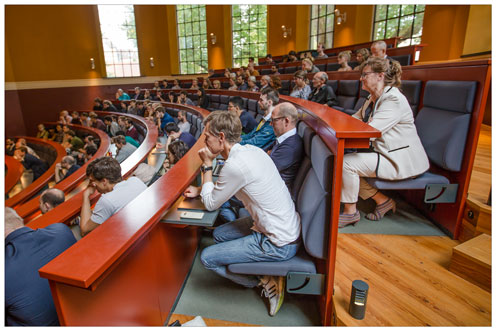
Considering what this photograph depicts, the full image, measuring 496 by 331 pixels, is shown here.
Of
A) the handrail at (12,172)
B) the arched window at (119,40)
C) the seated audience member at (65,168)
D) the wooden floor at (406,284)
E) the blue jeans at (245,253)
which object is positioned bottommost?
the handrail at (12,172)

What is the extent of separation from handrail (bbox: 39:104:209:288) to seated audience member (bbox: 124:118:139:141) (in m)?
4.74

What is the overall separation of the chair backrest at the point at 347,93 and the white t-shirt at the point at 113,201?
Result: 2396mm

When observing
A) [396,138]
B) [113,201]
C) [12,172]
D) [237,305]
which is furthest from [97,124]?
[396,138]

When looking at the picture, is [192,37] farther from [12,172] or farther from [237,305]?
[237,305]

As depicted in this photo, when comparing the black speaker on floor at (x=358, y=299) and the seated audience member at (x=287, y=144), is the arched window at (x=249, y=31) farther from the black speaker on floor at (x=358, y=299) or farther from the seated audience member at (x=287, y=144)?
the black speaker on floor at (x=358, y=299)

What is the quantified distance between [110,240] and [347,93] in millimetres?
3001

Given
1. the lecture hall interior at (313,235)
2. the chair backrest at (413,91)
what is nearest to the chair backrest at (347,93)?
the lecture hall interior at (313,235)

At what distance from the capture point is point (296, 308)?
1575 millimetres

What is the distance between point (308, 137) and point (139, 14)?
41.5 feet

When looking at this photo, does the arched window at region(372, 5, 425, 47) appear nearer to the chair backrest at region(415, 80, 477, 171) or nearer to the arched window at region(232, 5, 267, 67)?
the arched window at region(232, 5, 267, 67)

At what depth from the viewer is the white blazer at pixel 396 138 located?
5.56 ft

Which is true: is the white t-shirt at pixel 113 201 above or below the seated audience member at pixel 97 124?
above

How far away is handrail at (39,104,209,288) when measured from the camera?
0.83 m

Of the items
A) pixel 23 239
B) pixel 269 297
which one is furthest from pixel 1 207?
pixel 269 297
